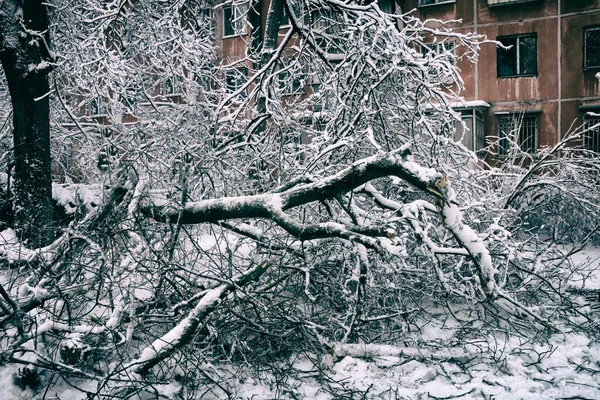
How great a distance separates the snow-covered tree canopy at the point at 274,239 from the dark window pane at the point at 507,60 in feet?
37.8

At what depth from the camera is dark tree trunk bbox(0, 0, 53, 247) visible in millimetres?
6074

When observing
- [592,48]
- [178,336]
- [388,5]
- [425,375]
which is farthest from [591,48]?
[178,336]

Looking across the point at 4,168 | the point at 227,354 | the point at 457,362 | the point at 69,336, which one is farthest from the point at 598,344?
the point at 4,168

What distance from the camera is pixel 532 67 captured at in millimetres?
17891

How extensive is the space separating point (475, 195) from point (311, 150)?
2.33m

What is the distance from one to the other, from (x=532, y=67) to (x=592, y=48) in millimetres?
1963

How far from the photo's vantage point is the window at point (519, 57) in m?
17.8

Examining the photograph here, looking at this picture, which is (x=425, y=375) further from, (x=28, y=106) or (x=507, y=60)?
(x=507, y=60)

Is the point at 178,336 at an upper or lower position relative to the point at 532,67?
lower

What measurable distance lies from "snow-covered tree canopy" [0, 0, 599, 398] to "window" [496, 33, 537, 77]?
1154 cm

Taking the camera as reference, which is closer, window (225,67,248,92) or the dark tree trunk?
the dark tree trunk

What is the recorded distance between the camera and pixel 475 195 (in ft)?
21.4

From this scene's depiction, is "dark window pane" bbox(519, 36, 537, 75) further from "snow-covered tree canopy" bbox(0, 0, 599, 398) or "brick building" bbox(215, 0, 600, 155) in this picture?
"snow-covered tree canopy" bbox(0, 0, 599, 398)

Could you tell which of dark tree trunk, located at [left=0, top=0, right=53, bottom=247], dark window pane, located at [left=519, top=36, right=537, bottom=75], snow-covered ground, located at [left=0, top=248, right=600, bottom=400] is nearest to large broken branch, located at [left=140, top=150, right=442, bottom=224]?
snow-covered ground, located at [left=0, top=248, right=600, bottom=400]
